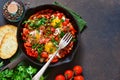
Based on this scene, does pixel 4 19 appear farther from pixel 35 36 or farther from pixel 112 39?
pixel 112 39

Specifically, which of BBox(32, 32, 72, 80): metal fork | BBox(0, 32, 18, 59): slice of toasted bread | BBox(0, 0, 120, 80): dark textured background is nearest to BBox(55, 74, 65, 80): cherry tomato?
BBox(0, 0, 120, 80): dark textured background

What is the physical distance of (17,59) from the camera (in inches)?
111

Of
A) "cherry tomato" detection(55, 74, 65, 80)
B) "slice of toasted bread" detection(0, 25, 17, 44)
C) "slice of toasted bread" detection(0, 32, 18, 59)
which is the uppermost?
"slice of toasted bread" detection(0, 25, 17, 44)

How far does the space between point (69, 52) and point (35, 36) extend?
22 cm

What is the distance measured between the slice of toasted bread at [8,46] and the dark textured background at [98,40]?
11 cm

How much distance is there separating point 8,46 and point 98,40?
551 millimetres

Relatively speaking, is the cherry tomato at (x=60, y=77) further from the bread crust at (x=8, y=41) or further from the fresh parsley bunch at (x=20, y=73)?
the bread crust at (x=8, y=41)

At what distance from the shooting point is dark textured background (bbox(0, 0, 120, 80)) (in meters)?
2.87

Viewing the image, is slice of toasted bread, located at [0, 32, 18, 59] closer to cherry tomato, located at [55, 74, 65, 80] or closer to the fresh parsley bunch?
the fresh parsley bunch

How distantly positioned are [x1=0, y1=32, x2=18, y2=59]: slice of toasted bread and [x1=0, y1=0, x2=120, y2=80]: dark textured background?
115mm

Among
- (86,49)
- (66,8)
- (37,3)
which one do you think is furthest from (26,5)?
(86,49)

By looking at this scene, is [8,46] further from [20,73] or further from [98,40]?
[98,40]

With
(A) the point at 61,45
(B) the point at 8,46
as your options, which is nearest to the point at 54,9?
(A) the point at 61,45

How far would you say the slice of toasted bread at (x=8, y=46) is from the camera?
2.84 metres
